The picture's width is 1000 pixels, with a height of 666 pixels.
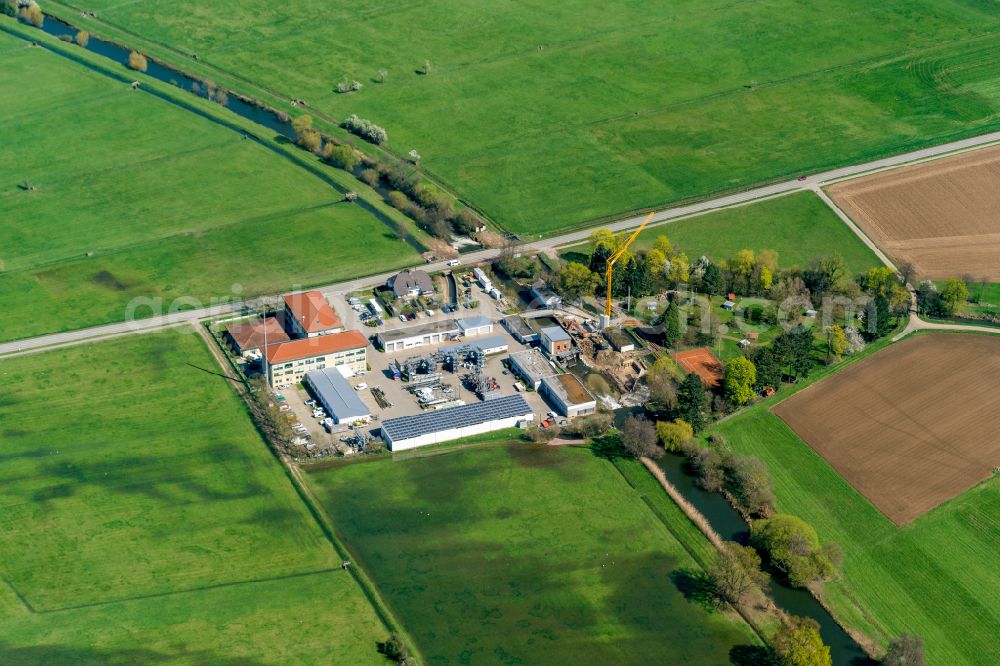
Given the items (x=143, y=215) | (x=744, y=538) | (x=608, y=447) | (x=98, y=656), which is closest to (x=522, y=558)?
(x=608, y=447)

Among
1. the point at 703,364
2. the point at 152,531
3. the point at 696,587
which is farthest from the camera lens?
the point at 703,364

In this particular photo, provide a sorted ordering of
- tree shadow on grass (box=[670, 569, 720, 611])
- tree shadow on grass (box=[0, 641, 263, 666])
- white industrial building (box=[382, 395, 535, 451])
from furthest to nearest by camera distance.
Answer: white industrial building (box=[382, 395, 535, 451]) → tree shadow on grass (box=[670, 569, 720, 611]) → tree shadow on grass (box=[0, 641, 263, 666])

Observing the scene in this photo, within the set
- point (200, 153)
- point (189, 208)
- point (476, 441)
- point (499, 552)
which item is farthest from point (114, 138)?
point (499, 552)

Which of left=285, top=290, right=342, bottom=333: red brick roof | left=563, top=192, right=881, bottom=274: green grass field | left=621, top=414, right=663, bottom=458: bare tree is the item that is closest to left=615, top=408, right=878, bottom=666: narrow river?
left=621, top=414, right=663, bottom=458: bare tree

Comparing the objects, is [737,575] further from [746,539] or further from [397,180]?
[397,180]

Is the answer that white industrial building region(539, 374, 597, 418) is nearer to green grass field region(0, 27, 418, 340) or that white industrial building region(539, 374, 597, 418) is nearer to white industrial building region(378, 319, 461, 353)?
white industrial building region(378, 319, 461, 353)

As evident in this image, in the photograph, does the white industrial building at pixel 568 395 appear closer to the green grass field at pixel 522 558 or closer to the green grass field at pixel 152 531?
the green grass field at pixel 522 558
